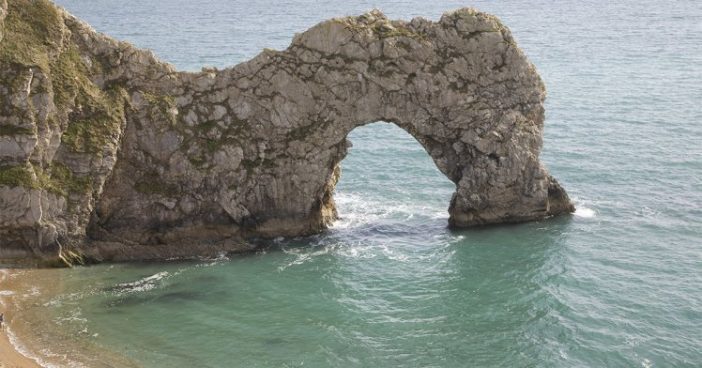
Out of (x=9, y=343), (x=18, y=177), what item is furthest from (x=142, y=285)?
(x=18, y=177)

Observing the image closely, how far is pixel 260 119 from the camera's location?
221ft

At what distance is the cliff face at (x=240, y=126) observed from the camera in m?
61.1

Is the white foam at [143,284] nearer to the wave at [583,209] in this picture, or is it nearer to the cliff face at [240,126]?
the cliff face at [240,126]

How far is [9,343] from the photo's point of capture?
161 feet

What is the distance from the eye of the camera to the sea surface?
5031cm

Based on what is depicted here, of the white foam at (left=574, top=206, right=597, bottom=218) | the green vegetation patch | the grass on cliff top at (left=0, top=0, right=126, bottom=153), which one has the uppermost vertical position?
the grass on cliff top at (left=0, top=0, right=126, bottom=153)

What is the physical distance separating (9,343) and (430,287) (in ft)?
94.6

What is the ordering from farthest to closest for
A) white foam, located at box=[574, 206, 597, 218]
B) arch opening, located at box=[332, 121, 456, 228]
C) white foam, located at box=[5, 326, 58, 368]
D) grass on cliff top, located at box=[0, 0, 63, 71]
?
arch opening, located at box=[332, 121, 456, 228] < white foam, located at box=[574, 206, 597, 218] < grass on cliff top, located at box=[0, 0, 63, 71] < white foam, located at box=[5, 326, 58, 368]

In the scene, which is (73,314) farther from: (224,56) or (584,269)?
(224,56)

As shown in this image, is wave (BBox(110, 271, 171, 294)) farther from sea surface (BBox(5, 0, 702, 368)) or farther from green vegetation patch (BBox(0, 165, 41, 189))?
green vegetation patch (BBox(0, 165, 41, 189))

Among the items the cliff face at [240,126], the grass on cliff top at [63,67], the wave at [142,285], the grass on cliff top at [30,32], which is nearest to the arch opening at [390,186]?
the cliff face at [240,126]

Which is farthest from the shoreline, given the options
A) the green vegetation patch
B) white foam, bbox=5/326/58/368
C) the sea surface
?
the green vegetation patch

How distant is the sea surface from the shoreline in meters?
1.01

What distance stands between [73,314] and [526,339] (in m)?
29.7
